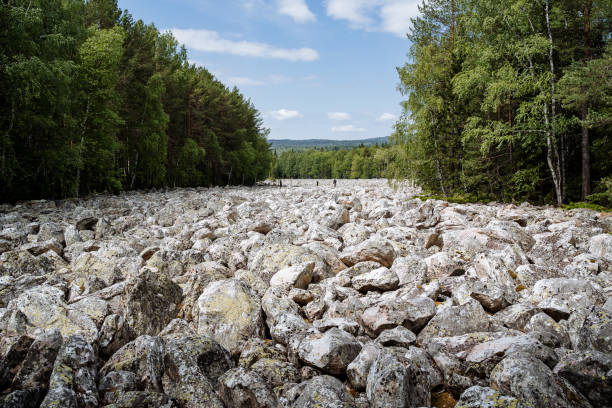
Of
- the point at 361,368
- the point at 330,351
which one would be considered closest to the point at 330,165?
the point at 330,351

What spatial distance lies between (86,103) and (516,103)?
77.7 ft

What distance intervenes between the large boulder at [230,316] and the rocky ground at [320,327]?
15mm

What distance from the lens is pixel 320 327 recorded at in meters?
3.48

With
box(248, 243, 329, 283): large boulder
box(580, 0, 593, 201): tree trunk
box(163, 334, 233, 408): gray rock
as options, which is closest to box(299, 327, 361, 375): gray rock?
box(163, 334, 233, 408): gray rock

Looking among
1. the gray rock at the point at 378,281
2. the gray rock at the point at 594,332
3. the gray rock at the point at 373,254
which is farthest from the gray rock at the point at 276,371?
the gray rock at the point at 373,254

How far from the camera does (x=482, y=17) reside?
16141mm

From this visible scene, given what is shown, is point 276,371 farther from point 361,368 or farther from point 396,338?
point 396,338

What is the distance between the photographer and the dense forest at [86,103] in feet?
46.5

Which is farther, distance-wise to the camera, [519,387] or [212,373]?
[212,373]

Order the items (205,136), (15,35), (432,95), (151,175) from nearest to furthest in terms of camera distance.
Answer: (15,35) → (432,95) → (151,175) → (205,136)

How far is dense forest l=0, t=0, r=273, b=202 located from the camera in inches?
558

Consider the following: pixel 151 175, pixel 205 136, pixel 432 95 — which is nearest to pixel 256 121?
pixel 205 136

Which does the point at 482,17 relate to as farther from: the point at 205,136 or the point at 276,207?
the point at 205,136

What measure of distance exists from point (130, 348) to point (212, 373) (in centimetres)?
92
